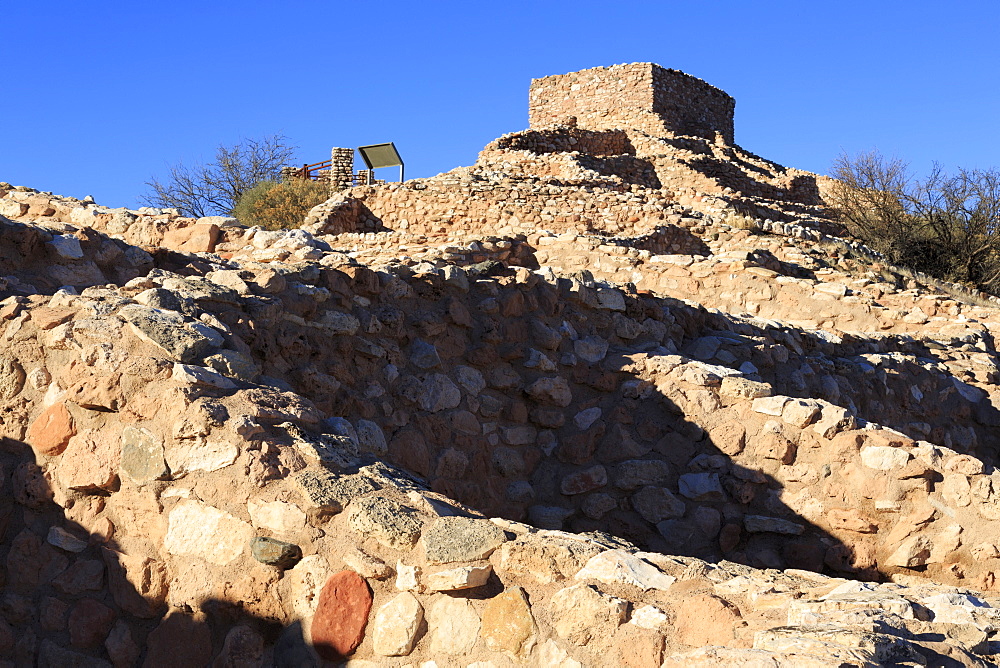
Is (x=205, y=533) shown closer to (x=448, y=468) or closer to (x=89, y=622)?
(x=89, y=622)

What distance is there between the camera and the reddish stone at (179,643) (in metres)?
2.28

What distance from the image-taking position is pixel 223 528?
7.79ft

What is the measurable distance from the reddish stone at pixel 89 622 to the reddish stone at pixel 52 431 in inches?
19.1

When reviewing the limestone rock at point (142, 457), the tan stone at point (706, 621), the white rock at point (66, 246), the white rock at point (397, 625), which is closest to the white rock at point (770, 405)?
the tan stone at point (706, 621)

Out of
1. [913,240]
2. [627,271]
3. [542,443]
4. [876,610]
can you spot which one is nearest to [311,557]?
[876,610]

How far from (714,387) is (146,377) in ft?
9.03

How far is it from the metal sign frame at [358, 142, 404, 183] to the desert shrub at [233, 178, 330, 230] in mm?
1472

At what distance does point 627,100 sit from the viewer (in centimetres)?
2478

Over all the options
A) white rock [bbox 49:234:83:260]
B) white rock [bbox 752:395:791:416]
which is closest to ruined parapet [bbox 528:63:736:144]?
white rock [bbox 752:395:791:416]

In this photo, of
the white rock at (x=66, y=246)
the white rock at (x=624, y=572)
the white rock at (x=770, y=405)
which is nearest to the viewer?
the white rock at (x=624, y=572)

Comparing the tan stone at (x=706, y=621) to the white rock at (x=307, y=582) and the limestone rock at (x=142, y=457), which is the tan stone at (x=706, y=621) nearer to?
the white rock at (x=307, y=582)

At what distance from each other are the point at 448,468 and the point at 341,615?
1.55 m

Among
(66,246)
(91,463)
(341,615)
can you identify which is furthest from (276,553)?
(66,246)

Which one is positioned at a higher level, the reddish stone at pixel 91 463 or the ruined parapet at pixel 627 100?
the ruined parapet at pixel 627 100
